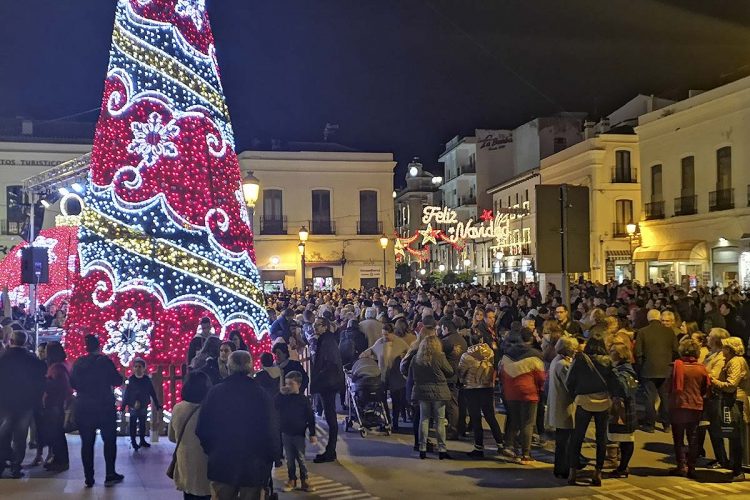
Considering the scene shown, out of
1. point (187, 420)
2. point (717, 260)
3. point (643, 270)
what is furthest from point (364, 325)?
point (643, 270)

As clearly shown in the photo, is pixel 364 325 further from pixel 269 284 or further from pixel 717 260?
pixel 269 284

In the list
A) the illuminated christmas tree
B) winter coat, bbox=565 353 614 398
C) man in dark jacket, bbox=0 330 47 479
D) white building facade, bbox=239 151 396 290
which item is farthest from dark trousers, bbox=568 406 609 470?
white building facade, bbox=239 151 396 290

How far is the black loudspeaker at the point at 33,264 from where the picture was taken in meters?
13.7

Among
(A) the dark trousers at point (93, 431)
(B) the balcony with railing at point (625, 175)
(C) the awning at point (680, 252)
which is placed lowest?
(A) the dark trousers at point (93, 431)

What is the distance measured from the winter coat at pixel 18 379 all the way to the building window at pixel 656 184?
29780 mm

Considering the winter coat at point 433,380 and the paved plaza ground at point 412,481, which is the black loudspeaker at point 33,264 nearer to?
the paved plaza ground at point 412,481

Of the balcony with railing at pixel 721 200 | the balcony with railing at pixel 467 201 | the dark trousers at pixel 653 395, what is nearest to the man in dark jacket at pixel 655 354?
the dark trousers at pixel 653 395

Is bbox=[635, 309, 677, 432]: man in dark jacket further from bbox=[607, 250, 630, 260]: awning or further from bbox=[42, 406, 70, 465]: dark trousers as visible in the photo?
bbox=[607, 250, 630, 260]: awning

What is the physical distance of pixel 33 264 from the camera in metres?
13.9

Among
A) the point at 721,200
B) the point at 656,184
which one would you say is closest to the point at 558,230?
the point at 721,200

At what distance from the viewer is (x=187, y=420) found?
18.7 feet

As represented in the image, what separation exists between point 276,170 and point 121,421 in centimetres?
3153

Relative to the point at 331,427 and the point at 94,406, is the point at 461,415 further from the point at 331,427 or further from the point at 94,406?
the point at 94,406

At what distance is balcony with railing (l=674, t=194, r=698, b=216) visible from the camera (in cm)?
3009
